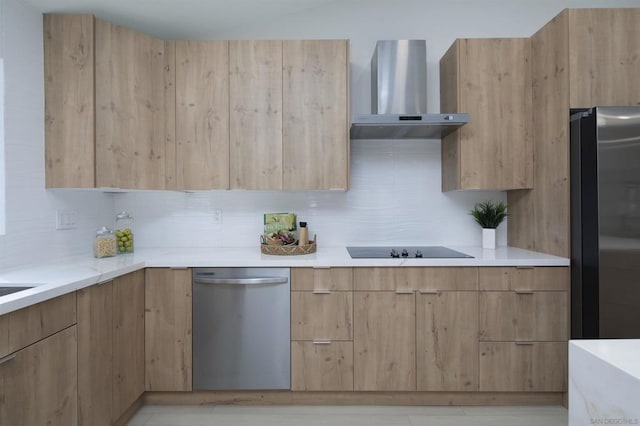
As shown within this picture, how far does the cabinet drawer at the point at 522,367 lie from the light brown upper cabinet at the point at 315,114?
1394mm

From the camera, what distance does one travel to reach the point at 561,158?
2123 mm

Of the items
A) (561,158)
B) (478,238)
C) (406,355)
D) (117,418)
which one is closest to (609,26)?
(561,158)

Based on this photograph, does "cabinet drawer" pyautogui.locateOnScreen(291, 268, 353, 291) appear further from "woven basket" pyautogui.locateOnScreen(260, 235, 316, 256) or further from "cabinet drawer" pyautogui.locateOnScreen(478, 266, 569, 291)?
"cabinet drawer" pyautogui.locateOnScreen(478, 266, 569, 291)

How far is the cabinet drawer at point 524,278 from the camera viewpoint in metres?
2.13

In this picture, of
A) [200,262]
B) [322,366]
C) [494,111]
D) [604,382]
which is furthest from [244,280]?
[494,111]

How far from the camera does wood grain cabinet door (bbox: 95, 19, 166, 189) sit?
2186 millimetres

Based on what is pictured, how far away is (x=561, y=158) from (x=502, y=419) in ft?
5.15

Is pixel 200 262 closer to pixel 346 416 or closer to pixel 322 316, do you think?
pixel 322 316

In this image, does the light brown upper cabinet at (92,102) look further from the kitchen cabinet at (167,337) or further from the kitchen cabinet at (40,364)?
the kitchen cabinet at (40,364)

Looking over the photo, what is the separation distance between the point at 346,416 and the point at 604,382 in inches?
68.9

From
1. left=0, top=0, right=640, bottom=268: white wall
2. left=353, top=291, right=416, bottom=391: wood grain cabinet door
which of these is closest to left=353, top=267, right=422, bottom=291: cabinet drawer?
left=353, top=291, right=416, bottom=391: wood grain cabinet door

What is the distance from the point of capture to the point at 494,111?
8.03 ft

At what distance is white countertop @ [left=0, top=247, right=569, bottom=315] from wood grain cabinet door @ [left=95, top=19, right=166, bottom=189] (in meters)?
0.50

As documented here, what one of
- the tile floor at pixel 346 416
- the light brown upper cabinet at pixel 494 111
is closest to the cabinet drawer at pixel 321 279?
the tile floor at pixel 346 416
